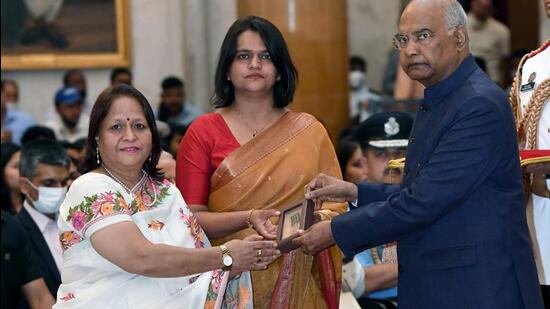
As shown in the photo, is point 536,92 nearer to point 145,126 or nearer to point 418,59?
point 418,59

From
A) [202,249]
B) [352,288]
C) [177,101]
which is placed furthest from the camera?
[177,101]

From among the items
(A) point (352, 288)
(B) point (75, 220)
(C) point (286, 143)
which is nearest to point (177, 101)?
(A) point (352, 288)

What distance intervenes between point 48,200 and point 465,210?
3.23 metres

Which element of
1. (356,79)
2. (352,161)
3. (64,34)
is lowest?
(356,79)

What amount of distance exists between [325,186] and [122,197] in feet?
3.12

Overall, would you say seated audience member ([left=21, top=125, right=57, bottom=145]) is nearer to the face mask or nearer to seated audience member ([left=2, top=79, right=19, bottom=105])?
seated audience member ([left=2, top=79, right=19, bottom=105])

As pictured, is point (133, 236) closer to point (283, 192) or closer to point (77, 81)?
point (283, 192)

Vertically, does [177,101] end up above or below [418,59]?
below

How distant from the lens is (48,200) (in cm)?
712

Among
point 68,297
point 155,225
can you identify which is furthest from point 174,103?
point 68,297

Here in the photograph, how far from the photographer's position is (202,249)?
192 inches

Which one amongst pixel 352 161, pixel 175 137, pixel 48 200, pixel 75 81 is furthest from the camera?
pixel 75 81

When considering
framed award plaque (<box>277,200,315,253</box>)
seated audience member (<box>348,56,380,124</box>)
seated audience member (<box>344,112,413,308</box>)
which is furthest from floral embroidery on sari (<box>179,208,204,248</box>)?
seated audience member (<box>348,56,380,124</box>)

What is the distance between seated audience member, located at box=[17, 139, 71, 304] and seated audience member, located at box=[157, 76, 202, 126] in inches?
187
